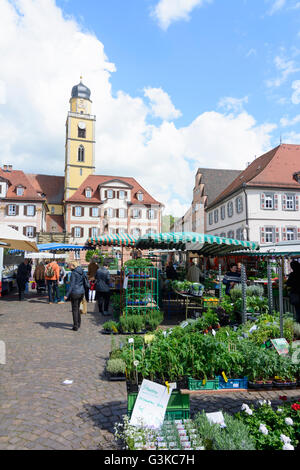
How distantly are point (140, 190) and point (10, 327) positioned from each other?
128ft

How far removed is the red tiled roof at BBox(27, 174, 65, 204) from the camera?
52750mm

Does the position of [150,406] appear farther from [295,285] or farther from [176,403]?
[295,285]

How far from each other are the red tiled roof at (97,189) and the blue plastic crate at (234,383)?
40.7 m

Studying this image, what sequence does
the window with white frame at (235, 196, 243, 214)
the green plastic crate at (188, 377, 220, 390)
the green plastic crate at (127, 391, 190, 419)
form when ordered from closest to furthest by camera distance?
the green plastic crate at (127, 391, 190, 419) → the green plastic crate at (188, 377, 220, 390) → the window with white frame at (235, 196, 243, 214)

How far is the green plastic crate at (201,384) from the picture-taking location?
403 centimetres

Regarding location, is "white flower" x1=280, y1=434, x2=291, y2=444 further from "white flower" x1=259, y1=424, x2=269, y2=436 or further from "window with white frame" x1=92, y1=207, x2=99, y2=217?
"window with white frame" x1=92, y1=207, x2=99, y2=217

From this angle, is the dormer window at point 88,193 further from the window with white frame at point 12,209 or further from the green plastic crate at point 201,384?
the green plastic crate at point 201,384

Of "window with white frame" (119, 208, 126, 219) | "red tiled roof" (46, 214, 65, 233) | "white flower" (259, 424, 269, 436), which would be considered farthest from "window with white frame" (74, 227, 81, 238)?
"white flower" (259, 424, 269, 436)

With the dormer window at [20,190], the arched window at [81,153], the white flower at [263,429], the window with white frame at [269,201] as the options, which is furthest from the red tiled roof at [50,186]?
the white flower at [263,429]

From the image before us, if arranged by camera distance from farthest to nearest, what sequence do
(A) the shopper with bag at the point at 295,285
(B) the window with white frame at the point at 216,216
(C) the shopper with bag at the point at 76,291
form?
(B) the window with white frame at the point at 216,216 < (C) the shopper with bag at the point at 76,291 < (A) the shopper with bag at the point at 295,285

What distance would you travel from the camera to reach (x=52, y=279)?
41.5ft

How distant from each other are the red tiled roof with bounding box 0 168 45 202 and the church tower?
7.82 metres
